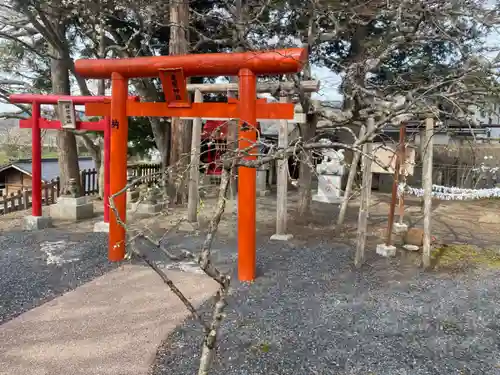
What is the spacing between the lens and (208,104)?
4.72m

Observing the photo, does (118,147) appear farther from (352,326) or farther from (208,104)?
(352,326)

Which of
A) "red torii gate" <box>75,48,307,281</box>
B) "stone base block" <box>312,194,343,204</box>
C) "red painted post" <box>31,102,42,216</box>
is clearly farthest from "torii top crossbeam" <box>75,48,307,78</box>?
"stone base block" <box>312,194,343,204</box>

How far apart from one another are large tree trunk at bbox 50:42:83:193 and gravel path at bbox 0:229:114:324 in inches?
157

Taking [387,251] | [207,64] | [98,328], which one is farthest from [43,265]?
[387,251]

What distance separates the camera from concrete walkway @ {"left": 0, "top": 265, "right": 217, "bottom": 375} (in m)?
2.58

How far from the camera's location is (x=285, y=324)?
322 centimetres

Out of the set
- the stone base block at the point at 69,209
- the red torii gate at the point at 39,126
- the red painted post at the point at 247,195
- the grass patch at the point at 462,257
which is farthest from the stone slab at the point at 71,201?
the grass patch at the point at 462,257

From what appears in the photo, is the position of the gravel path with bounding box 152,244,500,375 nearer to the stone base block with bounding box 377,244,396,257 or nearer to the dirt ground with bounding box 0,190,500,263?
the stone base block with bounding box 377,244,396,257

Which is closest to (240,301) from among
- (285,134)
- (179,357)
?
(179,357)

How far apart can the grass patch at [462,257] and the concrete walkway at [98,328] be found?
10.3 ft

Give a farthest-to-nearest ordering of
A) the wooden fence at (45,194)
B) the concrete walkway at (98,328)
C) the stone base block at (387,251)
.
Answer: the wooden fence at (45,194) < the stone base block at (387,251) < the concrete walkway at (98,328)

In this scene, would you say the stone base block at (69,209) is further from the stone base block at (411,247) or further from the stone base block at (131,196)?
the stone base block at (411,247)

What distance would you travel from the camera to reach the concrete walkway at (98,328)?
8.47ft

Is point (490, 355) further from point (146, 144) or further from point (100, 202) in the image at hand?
Answer: point (146, 144)
